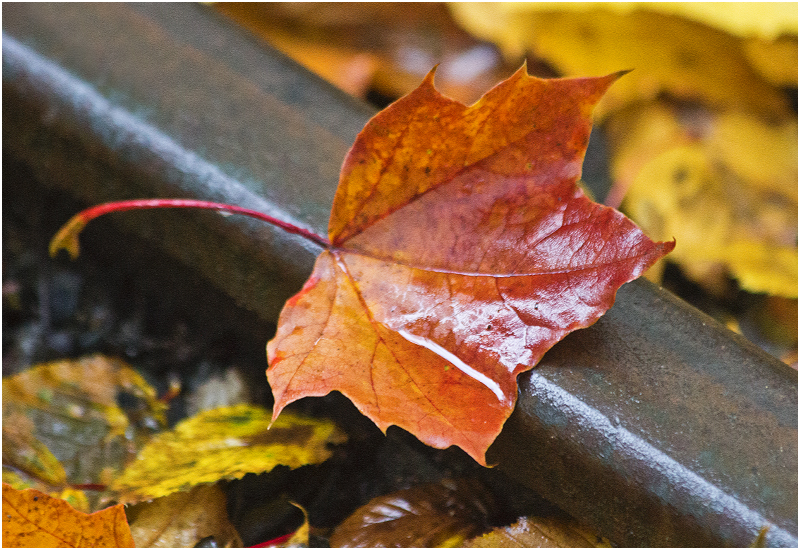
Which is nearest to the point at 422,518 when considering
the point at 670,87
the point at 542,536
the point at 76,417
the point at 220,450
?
the point at 542,536

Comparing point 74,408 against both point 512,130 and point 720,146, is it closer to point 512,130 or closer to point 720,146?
point 512,130

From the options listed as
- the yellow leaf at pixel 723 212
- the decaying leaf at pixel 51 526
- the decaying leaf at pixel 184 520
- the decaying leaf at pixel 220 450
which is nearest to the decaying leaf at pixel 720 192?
the yellow leaf at pixel 723 212

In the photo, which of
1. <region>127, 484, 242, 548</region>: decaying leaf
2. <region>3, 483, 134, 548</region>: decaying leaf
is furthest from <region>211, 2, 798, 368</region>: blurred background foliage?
<region>3, 483, 134, 548</region>: decaying leaf

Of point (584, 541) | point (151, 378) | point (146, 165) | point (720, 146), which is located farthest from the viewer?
point (720, 146)

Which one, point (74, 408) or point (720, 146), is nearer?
point (74, 408)

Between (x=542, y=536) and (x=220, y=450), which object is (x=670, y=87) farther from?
(x=220, y=450)

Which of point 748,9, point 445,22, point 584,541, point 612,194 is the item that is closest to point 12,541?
point 584,541
